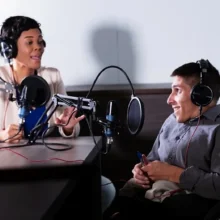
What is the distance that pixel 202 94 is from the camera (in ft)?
5.36

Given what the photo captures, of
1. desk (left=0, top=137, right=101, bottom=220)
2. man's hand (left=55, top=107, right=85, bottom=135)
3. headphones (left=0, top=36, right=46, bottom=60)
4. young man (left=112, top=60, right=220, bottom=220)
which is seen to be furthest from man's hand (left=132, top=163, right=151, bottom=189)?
headphones (left=0, top=36, right=46, bottom=60)

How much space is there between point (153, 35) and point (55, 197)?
1.44m

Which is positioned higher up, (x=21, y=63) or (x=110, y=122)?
(x=21, y=63)

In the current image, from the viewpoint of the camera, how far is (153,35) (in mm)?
2400

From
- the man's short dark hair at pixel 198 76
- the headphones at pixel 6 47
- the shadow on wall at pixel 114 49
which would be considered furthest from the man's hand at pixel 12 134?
the shadow on wall at pixel 114 49

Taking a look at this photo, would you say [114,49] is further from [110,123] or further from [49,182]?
[49,182]

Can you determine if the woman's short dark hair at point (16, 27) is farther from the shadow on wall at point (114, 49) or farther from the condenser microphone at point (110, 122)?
the condenser microphone at point (110, 122)

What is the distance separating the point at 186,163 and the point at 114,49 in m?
0.94

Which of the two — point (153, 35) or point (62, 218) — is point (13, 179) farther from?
point (153, 35)

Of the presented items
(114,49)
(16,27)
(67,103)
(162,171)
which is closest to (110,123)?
(67,103)

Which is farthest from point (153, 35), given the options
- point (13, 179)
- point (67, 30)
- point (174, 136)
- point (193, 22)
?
point (13, 179)

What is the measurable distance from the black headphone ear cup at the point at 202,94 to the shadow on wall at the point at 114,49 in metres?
0.85

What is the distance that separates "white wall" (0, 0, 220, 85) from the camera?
2.37 meters

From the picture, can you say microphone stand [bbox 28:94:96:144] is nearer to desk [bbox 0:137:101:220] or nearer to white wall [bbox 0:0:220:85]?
desk [bbox 0:137:101:220]
